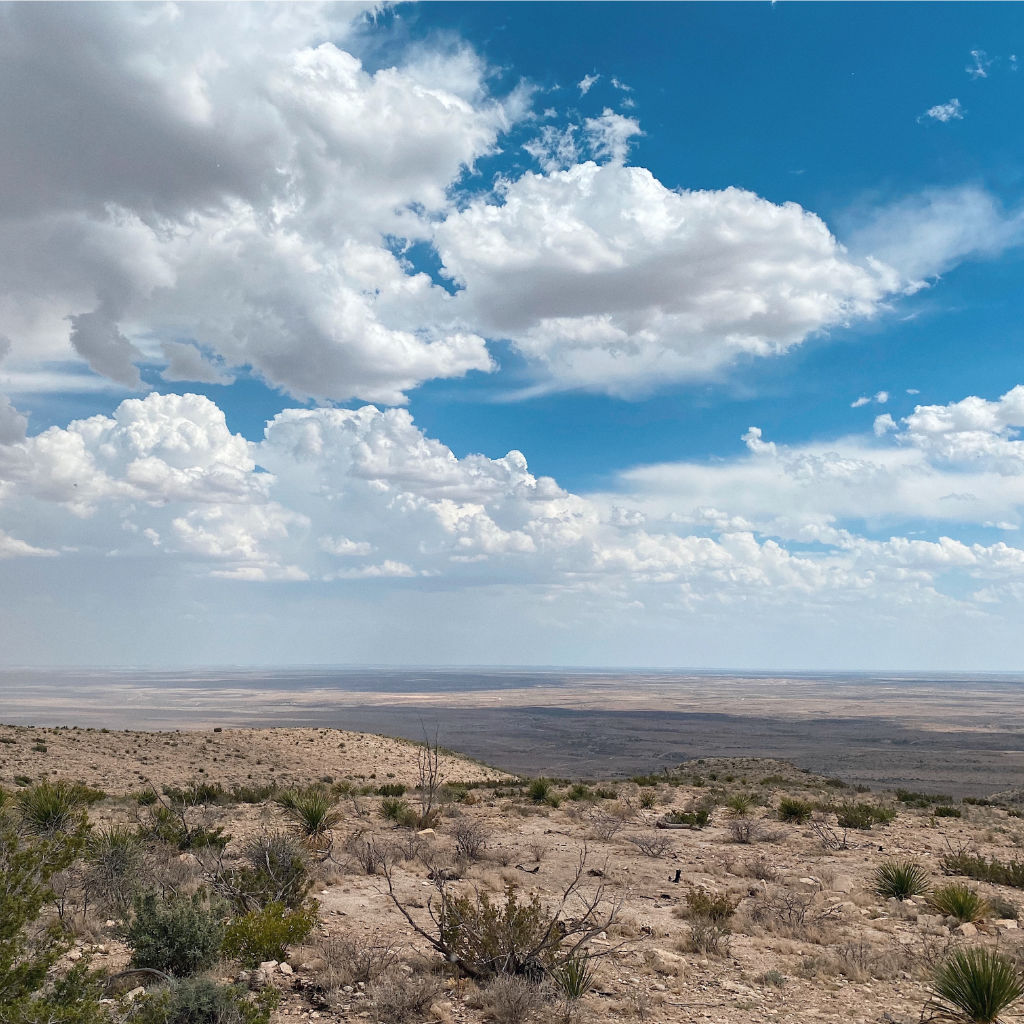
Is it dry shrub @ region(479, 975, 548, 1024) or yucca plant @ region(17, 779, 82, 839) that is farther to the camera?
yucca plant @ region(17, 779, 82, 839)

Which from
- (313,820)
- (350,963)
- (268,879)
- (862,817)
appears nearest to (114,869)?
(268,879)

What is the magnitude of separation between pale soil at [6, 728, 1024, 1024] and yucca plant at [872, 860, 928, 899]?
0.22 m

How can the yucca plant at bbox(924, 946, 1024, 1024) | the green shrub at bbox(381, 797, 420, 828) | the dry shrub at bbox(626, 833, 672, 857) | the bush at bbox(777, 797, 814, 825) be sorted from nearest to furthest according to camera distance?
the yucca plant at bbox(924, 946, 1024, 1024) → the dry shrub at bbox(626, 833, 672, 857) → the green shrub at bbox(381, 797, 420, 828) → the bush at bbox(777, 797, 814, 825)

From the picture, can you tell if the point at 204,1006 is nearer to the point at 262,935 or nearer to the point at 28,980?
the point at 28,980

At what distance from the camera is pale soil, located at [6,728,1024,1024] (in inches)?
274

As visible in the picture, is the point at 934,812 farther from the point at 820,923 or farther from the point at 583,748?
the point at 583,748

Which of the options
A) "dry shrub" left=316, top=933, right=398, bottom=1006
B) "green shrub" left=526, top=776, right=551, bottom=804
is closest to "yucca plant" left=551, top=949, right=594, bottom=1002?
"dry shrub" left=316, top=933, right=398, bottom=1006

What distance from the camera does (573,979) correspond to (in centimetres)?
694

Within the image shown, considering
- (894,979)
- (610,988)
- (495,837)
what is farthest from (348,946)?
(495,837)

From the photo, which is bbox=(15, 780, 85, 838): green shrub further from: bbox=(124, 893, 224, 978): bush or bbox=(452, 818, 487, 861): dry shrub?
bbox=(452, 818, 487, 861): dry shrub

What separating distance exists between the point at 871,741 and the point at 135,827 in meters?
107

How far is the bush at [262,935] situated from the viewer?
7.36 meters

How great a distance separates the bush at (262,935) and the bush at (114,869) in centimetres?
220

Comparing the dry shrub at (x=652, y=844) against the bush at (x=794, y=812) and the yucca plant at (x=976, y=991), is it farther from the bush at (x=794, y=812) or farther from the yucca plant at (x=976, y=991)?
the yucca plant at (x=976, y=991)
